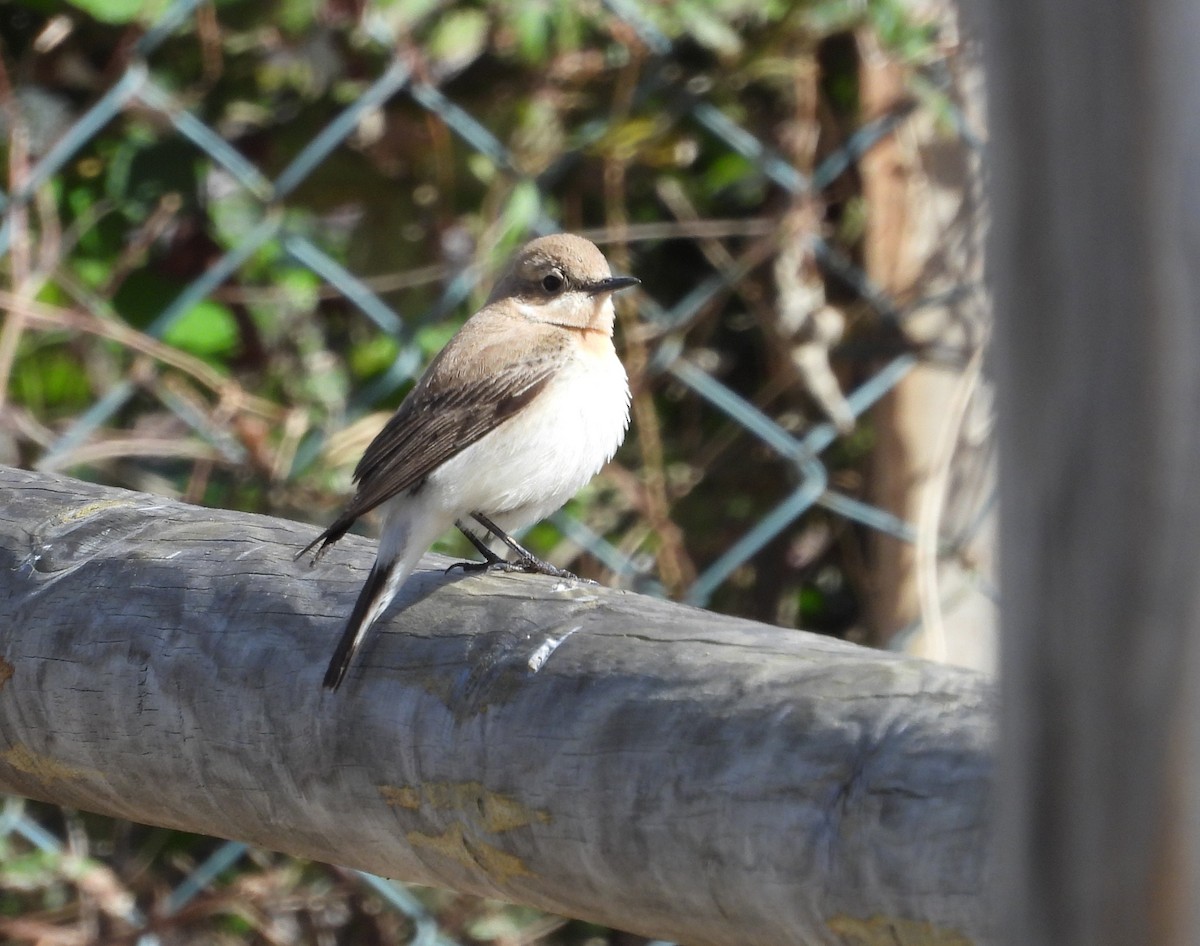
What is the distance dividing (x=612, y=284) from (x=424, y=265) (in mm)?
532

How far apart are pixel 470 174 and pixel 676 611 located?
2182mm

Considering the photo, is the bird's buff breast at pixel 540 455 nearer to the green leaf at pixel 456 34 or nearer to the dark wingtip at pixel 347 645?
the green leaf at pixel 456 34

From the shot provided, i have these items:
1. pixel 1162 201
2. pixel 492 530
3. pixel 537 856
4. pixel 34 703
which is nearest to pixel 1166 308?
pixel 1162 201

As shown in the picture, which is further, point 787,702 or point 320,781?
point 320,781

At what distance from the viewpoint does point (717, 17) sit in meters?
3.50

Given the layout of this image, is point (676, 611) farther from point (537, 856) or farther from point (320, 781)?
point (320, 781)

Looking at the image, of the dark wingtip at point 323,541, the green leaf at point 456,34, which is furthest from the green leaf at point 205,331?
the dark wingtip at point 323,541

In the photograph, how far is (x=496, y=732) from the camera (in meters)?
1.44

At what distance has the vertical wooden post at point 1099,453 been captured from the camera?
559mm

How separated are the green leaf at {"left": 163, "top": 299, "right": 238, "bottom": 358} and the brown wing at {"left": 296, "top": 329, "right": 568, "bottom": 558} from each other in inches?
23.0

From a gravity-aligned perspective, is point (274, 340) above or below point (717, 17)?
below

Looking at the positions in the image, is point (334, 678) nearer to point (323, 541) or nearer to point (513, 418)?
point (323, 541)

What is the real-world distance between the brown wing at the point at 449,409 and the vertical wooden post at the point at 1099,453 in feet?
6.43

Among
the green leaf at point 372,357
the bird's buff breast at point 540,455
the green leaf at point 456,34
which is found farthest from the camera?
the green leaf at point 372,357
